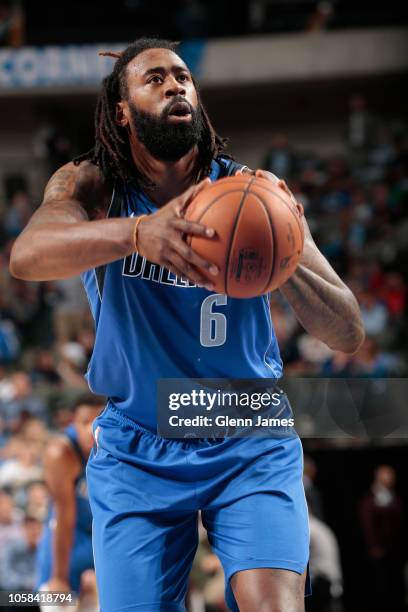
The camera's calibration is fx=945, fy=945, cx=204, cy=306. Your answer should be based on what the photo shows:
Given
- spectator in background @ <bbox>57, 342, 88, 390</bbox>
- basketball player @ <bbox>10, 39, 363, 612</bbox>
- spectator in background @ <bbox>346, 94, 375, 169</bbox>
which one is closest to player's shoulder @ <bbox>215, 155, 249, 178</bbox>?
basketball player @ <bbox>10, 39, 363, 612</bbox>

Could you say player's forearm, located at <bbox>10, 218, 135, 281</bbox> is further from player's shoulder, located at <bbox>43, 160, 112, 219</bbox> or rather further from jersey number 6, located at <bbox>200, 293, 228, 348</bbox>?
jersey number 6, located at <bbox>200, 293, 228, 348</bbox>

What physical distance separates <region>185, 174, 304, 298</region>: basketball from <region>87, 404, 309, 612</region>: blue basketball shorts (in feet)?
1.99

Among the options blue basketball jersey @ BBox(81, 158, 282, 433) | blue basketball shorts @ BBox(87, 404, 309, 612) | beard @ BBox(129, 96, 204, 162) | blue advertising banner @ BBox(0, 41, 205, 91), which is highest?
blue advertising banner @ BBox(0, 41, 205, 91)

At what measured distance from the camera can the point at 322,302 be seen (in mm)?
2852

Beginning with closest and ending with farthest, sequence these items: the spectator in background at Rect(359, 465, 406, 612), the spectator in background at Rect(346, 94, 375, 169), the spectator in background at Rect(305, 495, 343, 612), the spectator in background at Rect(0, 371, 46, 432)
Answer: the spectator in background at Rect(305, 495, 343, 612) < the spectator in background at Rect(359, 465, 406, 612) < the spectator in background at Rect(0, 371, 46, 432) < the spectator in background at Rect(346, 94, 375, 169)

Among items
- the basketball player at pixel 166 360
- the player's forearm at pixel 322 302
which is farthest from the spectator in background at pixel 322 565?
the player's forearm at pixel 322 302

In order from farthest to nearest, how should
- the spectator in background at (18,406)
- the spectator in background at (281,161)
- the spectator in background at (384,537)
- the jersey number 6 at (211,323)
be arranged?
1. the spectator in background at (281,161)
2. the spectator in background at (18,406)
3. the spectator in background at (384,537)
4. the jersey number 6 at (211,323)

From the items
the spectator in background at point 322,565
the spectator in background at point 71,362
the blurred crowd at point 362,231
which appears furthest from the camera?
the spectator in background at point 71,362

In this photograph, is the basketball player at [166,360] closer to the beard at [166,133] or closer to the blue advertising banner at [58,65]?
the beard at [166,133]

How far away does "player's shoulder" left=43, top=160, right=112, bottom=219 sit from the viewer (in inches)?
116

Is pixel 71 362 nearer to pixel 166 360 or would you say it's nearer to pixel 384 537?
pixel 384 537

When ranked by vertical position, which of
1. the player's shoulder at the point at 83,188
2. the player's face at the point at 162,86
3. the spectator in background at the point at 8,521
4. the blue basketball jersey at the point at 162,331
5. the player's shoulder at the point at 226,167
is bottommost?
the spectator in background at the point at 8,521

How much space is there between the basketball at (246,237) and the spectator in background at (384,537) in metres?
5.85

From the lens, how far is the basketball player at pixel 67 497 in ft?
16.6
